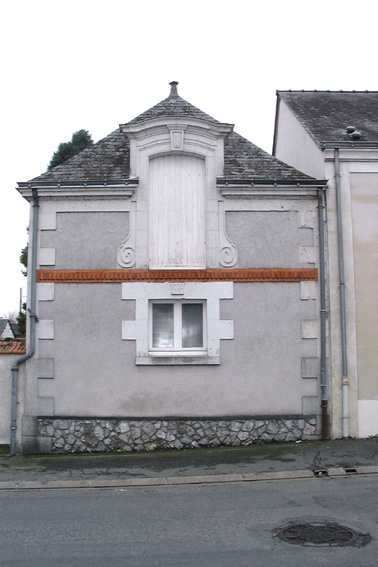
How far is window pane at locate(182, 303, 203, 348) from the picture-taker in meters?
11.3

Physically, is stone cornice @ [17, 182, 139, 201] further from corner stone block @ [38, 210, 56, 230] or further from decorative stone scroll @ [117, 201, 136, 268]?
decorative stone scroll @ [117, 201, 136, 268]

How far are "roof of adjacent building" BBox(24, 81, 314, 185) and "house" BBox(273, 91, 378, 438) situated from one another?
0.76 m

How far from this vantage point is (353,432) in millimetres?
10969

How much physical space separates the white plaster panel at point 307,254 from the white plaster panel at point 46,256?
476cm

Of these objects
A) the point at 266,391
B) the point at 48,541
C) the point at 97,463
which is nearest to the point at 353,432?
the point at 266,391

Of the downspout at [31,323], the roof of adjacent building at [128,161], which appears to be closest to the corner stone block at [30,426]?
the downspout at [31,323]

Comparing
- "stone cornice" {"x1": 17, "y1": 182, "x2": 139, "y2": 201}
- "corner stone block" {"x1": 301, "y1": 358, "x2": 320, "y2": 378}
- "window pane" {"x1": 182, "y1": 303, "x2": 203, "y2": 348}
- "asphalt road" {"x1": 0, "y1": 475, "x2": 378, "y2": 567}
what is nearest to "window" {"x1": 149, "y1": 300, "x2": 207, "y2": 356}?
"window pane" {"x1": 182, "y1": 303, "x2": 203, "y2": 348}

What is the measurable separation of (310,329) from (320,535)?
5.55 m

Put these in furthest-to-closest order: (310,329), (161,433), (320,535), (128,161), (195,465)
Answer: (128,161), (310,329), (161,433), (195,465), (320,535)

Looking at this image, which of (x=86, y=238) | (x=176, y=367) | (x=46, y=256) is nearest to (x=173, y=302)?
(x=176, y=367)

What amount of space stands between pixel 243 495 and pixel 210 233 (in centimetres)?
516

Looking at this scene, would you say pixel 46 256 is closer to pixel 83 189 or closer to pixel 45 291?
pixel 45 291

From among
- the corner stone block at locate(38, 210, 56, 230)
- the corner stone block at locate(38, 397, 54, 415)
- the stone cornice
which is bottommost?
the corner stone block at locate(38, 397, 54, 415)

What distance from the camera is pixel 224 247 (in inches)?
444
